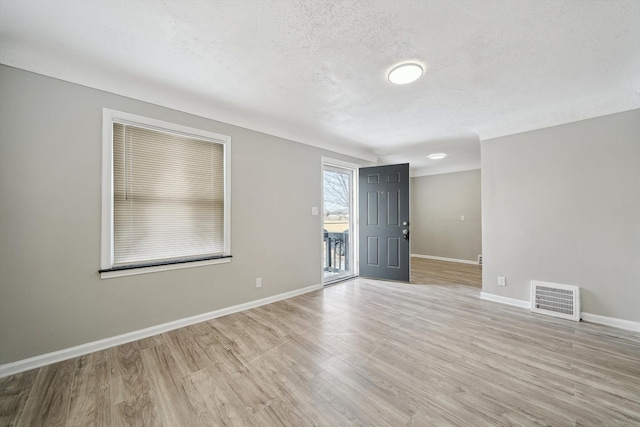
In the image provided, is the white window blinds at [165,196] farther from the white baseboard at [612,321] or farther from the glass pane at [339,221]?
the white baseboard at [612,321]

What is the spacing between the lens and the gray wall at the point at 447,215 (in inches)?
241

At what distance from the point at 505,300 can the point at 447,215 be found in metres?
3.55

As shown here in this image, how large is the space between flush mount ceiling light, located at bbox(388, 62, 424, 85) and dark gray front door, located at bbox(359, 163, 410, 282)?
2422 mm

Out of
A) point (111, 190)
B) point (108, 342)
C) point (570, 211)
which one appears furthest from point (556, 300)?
point (111, 190)

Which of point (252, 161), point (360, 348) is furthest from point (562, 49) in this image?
point (252, 161)

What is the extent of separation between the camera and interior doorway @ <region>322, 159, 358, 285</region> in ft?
16.0

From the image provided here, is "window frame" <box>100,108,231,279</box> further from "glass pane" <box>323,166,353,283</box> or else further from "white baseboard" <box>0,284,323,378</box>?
"glass pane" <box>323,166,353,283</box>

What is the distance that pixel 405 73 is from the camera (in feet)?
7.06

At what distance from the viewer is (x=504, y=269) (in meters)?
3.43

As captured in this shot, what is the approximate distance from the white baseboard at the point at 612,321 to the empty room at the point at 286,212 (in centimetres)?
1

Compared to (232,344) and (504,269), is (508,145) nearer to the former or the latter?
(504,269)

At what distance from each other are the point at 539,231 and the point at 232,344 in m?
3.97

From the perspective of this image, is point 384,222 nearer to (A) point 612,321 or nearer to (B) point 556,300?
(B) point 556,300

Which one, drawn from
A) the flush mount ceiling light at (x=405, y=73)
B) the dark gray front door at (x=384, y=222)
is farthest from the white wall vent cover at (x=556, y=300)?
the flush mount ceiling light at (x=405, y=73)
